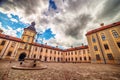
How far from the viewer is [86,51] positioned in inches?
1226

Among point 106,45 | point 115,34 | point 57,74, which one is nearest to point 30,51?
point 57,74

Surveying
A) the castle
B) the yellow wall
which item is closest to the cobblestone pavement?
the yellow wall

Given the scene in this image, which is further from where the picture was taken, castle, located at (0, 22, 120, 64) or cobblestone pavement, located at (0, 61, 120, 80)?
castle, located at (0, 22, 120, 64)

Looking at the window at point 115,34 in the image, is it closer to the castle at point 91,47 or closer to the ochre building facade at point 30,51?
the castle at point 91,47

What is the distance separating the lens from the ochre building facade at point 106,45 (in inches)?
682

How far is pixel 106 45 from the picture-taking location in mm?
19422

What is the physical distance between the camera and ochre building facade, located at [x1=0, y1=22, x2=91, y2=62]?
2167cm

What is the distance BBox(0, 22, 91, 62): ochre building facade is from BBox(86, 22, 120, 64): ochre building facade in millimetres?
9429

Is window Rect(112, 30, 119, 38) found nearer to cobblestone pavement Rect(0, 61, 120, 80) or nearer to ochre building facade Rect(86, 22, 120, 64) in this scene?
ochre building facade Rect(86, 22, 120, 64)

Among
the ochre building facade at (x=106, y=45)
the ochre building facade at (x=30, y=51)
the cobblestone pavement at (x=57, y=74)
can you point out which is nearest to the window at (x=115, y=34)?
the ochre building facade at (x=106, y=45)

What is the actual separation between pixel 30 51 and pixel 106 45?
30.6m

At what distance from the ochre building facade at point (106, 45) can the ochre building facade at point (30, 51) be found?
943 centimetres

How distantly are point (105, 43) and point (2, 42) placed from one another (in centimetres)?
3638

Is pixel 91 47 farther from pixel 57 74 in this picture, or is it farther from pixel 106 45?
pixel 57 74
